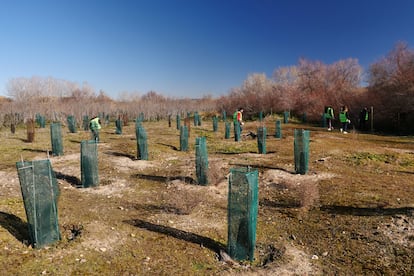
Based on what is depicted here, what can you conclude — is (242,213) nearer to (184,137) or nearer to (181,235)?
(181,235)

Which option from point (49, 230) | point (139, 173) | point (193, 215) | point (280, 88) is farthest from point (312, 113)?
point (49, 230)

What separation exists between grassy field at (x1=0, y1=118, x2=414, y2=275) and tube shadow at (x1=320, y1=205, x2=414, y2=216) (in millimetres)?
16

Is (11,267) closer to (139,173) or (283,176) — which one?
(139,173)

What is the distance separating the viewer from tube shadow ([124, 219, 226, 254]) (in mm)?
4420

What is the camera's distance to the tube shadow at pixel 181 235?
4.42m

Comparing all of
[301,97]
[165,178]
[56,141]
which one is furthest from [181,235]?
[301,97]

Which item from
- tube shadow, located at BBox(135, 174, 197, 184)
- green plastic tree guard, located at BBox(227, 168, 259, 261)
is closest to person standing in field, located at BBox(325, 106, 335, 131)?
tube shadow, located at BBox(135, 174, 197, 184)

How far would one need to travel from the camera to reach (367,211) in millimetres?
5586

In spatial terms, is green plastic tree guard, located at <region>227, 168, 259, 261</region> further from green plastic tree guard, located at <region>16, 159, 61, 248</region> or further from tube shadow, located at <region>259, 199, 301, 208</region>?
green plastic tree guard, located at <region>16, 159, 61, 248</region>

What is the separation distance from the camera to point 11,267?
3.68 m

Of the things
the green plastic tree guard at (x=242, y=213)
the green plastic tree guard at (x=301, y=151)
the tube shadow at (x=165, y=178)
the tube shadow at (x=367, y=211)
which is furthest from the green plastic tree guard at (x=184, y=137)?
the green plastic tree guard at (x=242, y=213)

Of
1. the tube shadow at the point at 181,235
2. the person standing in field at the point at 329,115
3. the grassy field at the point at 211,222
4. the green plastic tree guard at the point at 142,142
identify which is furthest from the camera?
the person standing in field at the point at 329,115

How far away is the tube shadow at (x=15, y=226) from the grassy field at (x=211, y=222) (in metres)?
0.01

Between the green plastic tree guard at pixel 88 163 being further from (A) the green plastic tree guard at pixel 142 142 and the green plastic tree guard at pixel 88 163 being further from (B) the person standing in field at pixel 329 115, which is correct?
(B) the person standing in field at pixel 329 115
